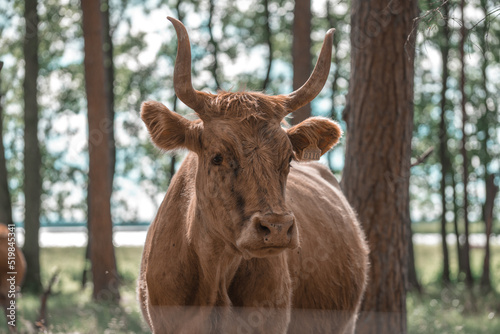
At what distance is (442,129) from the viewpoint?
14445 millimetres

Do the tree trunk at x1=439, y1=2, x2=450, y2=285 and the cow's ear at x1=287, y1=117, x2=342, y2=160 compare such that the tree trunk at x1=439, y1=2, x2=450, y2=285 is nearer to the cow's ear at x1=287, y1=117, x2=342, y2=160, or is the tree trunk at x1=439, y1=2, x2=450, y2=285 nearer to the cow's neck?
the cow's ear at x1=287, y1=117, x2=342, y2=160

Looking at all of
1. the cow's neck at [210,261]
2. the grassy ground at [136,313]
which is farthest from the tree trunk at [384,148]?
the cow's neck at [210,261]

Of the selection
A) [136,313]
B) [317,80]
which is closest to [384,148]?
[317,80]

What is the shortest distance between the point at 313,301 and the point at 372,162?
231 centimetres

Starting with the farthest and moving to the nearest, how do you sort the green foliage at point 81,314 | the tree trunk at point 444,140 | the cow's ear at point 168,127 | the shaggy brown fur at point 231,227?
the tree trunk at point 444,140 → the green foliage at point 81,314 → the cow's ear at point 168,127 → the shaggy brown fur at point 231,227

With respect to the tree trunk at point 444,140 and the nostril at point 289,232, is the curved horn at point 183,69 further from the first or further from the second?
the tree trunk at point 444,140

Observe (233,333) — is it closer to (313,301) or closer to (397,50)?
(313,301)

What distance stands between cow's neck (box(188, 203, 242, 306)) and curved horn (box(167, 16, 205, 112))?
767mm

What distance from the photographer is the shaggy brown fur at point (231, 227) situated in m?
3.46

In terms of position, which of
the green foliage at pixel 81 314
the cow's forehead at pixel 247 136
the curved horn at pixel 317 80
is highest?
the curved horn at pixel 317 80

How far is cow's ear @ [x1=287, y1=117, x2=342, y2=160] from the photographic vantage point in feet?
13.5

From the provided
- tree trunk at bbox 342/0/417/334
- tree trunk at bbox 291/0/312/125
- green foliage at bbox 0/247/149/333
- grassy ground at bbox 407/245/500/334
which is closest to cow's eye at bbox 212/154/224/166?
tree trunk at bbox 342/0/417/334

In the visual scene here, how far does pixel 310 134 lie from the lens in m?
4.14

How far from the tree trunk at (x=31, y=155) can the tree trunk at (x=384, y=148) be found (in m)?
11.0
